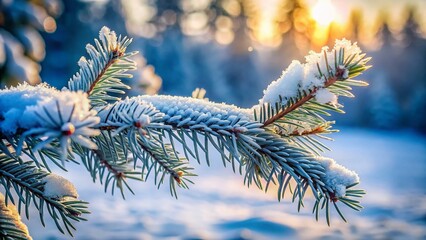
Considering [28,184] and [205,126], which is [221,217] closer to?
[28,184]

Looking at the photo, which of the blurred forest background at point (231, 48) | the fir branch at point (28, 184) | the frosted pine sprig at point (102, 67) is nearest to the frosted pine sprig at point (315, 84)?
the frosted pine sprig at point (102, 67)

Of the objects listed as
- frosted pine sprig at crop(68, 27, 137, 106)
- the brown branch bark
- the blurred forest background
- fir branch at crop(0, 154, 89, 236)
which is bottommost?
fir branch at crop(0, 154, 89, 236)

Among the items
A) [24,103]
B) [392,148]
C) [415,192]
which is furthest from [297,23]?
[24,103]

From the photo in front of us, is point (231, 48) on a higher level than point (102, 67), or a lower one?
higher

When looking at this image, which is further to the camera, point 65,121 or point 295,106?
point 295,106

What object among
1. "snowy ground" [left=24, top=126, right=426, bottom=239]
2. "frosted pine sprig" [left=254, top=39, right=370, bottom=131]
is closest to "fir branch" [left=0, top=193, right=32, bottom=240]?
"frosted pine sprig" [left=254, top=39, right=370, bottom=131]

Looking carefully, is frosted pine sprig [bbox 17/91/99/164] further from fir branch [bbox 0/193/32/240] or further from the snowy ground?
the snowy ground

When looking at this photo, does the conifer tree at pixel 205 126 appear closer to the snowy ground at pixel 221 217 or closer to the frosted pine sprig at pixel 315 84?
the frosted pine sprig at pixel 315 84

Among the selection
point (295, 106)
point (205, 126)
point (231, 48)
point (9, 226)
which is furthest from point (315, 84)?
point (231, 48)

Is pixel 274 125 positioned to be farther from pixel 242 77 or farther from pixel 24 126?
pixel 242 77

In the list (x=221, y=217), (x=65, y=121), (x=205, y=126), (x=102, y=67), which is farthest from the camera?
(x=221, y=217)

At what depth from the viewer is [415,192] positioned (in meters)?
9.03

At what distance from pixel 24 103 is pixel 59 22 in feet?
87.1

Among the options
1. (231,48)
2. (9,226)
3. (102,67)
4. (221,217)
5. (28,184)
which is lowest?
(9,226)
